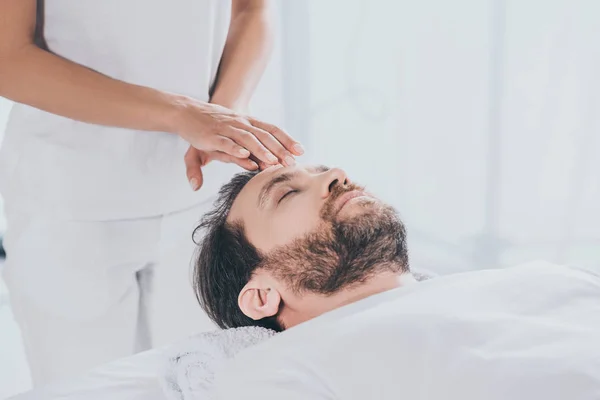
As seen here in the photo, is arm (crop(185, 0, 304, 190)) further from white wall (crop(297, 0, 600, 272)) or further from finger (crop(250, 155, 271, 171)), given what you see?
white wall (crop(297, 0, 600, 272))

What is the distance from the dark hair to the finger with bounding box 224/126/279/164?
186 mm

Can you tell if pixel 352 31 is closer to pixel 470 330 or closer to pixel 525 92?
pixel 525 92

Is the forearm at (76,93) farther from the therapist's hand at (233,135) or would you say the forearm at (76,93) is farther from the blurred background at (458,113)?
the blurred background at (458,113)

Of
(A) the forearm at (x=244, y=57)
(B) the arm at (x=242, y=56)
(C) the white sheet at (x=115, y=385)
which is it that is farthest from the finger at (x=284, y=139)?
(C) the white sheet at (x=115, y=385)

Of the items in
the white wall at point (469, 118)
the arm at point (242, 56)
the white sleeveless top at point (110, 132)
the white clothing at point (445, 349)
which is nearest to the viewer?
the white clothing at point (445, 349)

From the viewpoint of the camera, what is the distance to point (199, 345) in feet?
4.88

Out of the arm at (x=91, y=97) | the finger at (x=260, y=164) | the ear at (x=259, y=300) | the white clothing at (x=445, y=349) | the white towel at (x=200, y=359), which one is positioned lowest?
the white towel at (x=200, y=359)

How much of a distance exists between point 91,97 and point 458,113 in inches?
63.0

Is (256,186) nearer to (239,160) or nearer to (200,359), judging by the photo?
(239,160)

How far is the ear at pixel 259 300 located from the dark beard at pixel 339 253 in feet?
0.12

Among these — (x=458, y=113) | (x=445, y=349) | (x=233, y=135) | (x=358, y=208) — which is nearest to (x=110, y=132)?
(x=233, y=135)

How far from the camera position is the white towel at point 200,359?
56.4 inches

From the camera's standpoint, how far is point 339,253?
148cm

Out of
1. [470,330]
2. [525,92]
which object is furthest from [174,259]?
[525,92]
